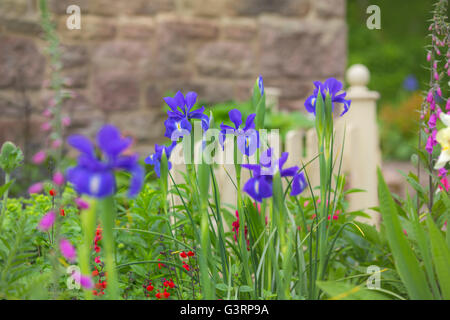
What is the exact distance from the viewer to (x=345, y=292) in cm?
106

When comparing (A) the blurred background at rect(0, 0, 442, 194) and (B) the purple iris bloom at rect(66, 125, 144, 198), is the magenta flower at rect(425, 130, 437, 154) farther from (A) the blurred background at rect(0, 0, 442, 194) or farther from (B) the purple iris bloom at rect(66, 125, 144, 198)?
(A) the blurred background at rect(0, 0, 442, 194)

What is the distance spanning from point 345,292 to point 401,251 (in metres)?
0.16

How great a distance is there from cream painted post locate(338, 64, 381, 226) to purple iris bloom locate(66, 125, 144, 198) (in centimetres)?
213

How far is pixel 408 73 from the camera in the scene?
900cm

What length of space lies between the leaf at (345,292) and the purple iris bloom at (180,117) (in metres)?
0.50

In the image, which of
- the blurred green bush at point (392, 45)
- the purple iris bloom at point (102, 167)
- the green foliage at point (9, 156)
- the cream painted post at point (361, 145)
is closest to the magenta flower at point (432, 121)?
the purple iris bloom at point (102, 167)

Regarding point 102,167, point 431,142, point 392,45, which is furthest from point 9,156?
point 392,45

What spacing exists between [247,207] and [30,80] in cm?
265

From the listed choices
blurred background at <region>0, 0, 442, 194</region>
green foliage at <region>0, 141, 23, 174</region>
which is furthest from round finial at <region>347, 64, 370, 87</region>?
green foliage at <region>0, 141, 23, 174</region>

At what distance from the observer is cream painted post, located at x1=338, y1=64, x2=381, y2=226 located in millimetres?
2803

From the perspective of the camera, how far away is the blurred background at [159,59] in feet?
11.5

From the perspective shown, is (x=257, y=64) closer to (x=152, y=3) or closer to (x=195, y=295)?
(x=152, y=3)

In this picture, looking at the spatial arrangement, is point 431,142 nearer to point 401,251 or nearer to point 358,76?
point 401,251
